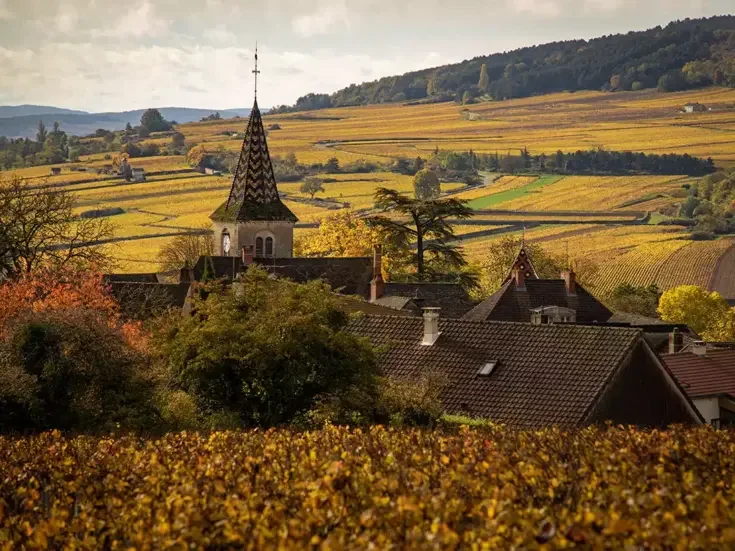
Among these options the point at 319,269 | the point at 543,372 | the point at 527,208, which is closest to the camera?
the point at 543,372

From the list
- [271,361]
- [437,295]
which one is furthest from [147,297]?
[271,361]

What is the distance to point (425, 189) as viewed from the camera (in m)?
160

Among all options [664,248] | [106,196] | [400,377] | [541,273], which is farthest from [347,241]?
[106,196]

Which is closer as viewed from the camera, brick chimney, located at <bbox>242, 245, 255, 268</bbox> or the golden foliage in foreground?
the golden foliage in foreground

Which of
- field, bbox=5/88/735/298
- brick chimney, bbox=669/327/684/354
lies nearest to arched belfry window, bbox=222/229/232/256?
brick chimney, bbox=669/327/684/354

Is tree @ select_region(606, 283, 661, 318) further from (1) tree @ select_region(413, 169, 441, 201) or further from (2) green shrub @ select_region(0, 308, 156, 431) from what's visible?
(1) tree @ select_region(413, 169, 441, 201)

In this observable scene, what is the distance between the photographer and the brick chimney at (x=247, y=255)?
6480cm

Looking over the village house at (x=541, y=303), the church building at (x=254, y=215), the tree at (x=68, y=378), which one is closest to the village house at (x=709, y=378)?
the village house at (x=541, y=303)

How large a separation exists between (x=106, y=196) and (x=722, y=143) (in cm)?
9037

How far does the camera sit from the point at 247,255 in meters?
66.9

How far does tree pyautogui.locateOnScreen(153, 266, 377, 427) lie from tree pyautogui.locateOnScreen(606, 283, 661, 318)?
50164 millimetres

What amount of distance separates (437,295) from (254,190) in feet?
59.3

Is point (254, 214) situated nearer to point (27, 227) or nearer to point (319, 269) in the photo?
point (319, 269)

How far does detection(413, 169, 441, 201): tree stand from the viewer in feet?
519
